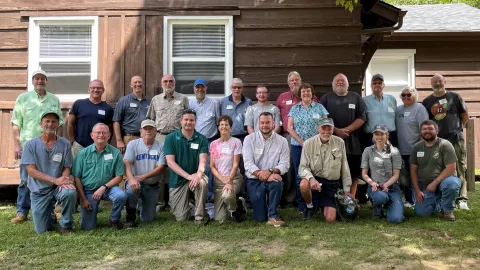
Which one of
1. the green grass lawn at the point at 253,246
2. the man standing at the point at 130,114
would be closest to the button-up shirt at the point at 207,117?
the man standing at the point at 130,114

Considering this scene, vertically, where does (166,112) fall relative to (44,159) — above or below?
above

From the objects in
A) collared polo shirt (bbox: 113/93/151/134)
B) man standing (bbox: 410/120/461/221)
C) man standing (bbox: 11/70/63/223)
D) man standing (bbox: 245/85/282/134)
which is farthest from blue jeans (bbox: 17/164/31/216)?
man standing (bbox: 410/120/461/221)

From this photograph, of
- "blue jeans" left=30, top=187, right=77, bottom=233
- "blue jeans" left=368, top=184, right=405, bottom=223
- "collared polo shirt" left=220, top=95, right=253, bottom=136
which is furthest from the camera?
"collared polo shirt" left=220, top=95, right=253, bottom=136

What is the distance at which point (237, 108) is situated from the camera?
562 centimetres

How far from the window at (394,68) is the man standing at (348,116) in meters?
5.24

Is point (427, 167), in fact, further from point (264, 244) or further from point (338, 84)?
point (264, 244)

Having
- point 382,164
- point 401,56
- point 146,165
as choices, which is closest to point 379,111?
point 382,164

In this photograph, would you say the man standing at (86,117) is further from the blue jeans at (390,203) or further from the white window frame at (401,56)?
the white window frame at (401,56)

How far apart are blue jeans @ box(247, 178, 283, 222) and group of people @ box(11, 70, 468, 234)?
0.01 metres

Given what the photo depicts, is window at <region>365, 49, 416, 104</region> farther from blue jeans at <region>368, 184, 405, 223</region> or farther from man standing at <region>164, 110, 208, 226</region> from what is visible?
man standing at <region>164, 110, 208, 226</region>

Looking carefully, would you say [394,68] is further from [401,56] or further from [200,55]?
[200,55]

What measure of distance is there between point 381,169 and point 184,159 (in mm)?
2325

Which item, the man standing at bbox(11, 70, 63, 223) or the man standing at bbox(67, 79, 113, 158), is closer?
the man standing at bbox(11, 70, 63, 223)

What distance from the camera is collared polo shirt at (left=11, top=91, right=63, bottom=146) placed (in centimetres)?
527
